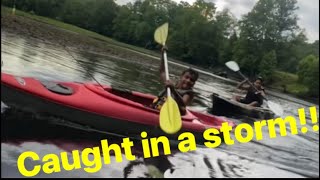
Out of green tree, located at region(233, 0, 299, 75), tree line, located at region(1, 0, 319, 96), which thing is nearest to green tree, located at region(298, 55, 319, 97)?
tree line, located at region(1, 0, 319, 96)

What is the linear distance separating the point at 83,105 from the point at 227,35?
5158 centimetres

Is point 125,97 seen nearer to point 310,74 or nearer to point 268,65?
point 310,74

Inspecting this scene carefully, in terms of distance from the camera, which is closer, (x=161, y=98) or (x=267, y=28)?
(x=161, y=98)

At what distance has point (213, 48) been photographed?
53.9 meters

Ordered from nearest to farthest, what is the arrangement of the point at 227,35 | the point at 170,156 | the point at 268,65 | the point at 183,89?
the point at 170,156 → the point at 183,89 → the point at 268,65 → the point at 227,35

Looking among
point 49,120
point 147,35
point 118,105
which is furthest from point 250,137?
point 147,35

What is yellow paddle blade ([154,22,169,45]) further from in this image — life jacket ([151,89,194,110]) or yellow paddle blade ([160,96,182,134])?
yellow paddle blade ([160,96,182,134])

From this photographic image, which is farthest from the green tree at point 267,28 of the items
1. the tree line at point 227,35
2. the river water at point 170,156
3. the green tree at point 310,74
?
the river water at point 170,156

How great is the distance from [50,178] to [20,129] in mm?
1501

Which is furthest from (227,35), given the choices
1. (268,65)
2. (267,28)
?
(268,65)

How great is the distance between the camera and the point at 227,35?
2231 inches

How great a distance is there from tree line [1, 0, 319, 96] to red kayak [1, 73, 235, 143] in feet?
104

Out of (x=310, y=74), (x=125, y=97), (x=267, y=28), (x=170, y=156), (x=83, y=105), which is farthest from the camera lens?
(x=267, y=28)

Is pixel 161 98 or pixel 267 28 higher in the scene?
pixel 267 28
